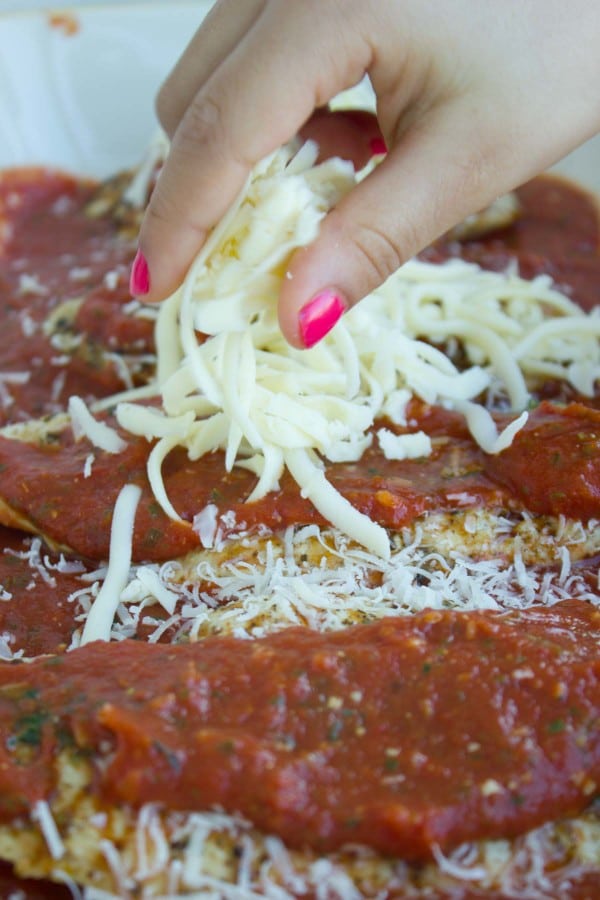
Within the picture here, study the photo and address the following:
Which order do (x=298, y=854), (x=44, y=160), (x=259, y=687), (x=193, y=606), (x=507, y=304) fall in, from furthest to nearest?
1. (x=44, y=160)
2. (x=507, y=304)
3. (x=193, y=606)
4. (x=259, y=687)
5. (x=298, y=854)

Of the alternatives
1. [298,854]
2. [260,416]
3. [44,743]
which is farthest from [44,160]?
[298,854]

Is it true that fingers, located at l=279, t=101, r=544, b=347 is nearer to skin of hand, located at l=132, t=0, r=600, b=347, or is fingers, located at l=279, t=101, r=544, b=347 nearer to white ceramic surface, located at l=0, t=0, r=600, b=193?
skin of hand, located at l=132, t=0, r=600, b=347

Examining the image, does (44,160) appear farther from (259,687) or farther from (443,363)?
(259,687)

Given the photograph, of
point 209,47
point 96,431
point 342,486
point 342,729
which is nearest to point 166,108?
point 209,47

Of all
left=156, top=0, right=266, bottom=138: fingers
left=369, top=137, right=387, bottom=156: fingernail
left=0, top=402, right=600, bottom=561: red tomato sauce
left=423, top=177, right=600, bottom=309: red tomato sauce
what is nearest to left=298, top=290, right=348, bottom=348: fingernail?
left=0, top=402, right=600, bottom=561: red tomato sauce

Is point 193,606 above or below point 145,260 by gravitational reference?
below

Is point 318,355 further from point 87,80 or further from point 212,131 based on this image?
point 87,80
